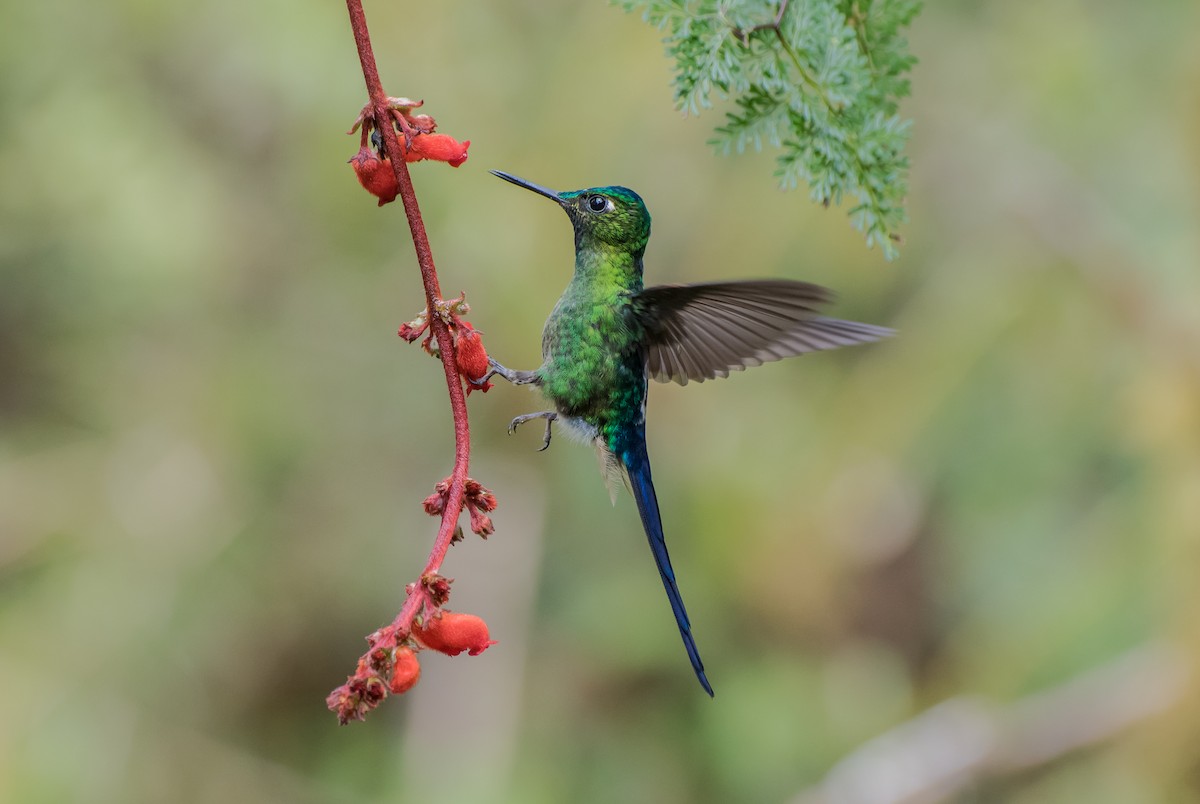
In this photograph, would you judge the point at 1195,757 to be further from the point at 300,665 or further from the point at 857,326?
the point at 300,665

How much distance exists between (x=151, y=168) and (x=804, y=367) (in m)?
2.91

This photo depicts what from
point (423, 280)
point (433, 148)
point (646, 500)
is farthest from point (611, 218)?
point (423, 280)

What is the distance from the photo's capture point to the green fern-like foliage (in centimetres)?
155

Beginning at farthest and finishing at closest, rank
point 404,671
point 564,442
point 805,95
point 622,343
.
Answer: point 564,442
point 622,343
point 805,95
point 404,671

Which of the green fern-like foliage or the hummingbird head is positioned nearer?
the green fern-like foliage

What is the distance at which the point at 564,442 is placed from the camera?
4895mm

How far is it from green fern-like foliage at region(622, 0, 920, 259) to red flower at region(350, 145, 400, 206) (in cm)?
40

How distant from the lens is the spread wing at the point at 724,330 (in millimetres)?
1803

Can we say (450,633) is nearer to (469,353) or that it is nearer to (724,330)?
(469,353)

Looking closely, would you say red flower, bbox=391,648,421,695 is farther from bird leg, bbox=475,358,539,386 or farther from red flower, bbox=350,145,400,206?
bird leg, bbox=475,358,539,386

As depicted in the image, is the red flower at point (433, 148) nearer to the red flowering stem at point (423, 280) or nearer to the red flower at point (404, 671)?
the red flowering stem at point (423, 280)

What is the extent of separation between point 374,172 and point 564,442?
3474mm

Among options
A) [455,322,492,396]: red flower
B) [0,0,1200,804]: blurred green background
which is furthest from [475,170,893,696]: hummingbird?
[0,0,1200,804]: blurred green background

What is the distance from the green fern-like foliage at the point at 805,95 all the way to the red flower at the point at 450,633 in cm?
71
